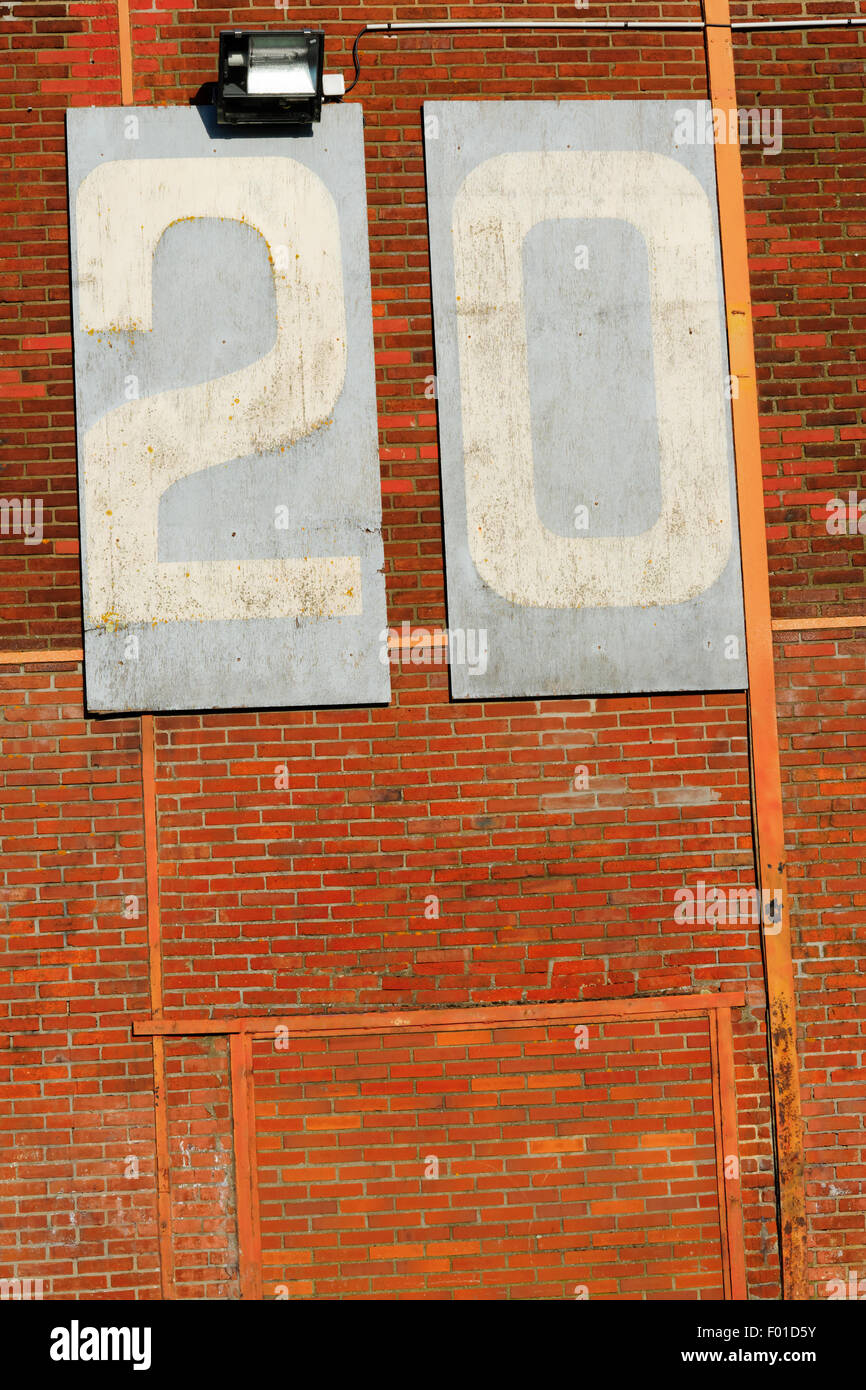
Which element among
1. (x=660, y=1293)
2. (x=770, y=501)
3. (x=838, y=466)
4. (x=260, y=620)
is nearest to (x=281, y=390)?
(x=260, y=620)

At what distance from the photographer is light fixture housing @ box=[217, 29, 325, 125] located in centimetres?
499

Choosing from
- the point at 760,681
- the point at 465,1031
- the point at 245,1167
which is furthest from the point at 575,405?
the point at 245,1167

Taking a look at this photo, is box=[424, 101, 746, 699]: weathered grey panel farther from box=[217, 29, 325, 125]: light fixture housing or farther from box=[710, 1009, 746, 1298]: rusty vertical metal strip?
box=[710, 1009, 746, 1298]: rusty vertical metal strip

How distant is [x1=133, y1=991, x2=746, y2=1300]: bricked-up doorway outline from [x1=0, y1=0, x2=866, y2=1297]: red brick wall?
0.24 feet

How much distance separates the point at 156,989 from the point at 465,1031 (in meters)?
1.49

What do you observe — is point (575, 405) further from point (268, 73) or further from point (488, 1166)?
point (488, 1166)

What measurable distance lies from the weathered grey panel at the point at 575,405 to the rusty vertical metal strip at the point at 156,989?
61.1 inches

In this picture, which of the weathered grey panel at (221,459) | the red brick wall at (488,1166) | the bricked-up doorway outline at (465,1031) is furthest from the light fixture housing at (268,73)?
the red brick wall at (488,1166)

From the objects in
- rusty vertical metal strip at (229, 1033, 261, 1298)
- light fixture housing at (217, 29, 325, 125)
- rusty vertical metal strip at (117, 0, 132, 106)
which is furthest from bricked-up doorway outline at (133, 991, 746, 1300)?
rusty vertical metal strip at (117, 0, 132, 106)

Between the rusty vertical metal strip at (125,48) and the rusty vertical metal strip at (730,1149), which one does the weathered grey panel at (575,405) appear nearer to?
the rusty vertical metal strip at (125,48)

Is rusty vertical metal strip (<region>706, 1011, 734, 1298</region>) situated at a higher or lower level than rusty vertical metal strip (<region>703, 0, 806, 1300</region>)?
lower

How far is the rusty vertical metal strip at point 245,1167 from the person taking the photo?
4.96m

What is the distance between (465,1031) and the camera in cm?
509

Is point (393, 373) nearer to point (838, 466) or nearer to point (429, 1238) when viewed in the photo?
point (838, 466)
